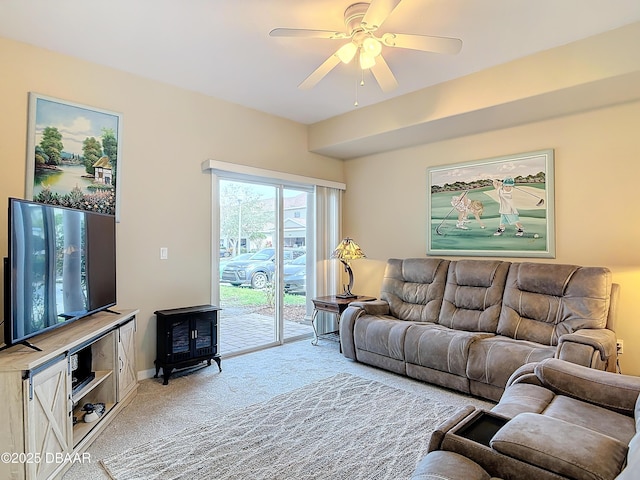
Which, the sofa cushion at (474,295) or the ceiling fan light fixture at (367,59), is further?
the sofa cushion at (474,295)

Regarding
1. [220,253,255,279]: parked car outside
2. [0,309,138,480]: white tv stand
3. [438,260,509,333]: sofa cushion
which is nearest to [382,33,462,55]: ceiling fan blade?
[438,260,509,333]: sofa cushion

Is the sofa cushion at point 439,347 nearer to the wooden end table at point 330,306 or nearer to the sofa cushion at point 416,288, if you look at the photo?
the sofa cushion at point 416,288

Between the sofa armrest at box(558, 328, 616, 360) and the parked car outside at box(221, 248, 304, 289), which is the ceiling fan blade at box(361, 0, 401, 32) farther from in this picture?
the parked car outside at box(221, 248, 304, 289)

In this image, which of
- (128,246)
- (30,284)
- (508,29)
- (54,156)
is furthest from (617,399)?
(54,156)

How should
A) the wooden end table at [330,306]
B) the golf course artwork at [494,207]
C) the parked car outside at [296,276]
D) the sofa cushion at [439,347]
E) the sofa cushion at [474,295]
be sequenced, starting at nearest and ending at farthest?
the sofa cushion at [439,347]
the sofa cushion at [474,295]
the golf course artwork at [494,207]
the wooden end table at [330,306]
the parked car outside at [296,276]

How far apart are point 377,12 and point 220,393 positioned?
299cm

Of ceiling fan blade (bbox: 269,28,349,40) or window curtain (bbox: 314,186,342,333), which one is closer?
ceiling fan blade (bbox: 269,28,349,40)

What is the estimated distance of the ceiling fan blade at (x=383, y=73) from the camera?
264 cm

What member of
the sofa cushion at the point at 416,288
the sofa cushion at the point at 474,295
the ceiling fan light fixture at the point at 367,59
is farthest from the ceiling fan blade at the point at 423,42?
the sofa cushion at the point at 416,288

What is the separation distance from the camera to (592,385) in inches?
74.4

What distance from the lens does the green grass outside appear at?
168 inches

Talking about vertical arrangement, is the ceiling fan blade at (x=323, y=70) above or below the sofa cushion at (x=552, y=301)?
above

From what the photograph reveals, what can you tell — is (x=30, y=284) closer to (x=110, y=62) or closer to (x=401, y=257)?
(x=110, y=62)

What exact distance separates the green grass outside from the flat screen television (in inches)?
50.3
